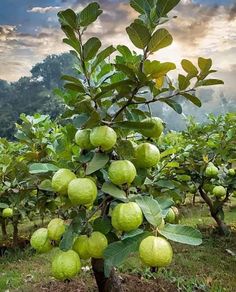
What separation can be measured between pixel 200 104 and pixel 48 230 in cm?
68

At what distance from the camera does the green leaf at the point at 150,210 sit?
1171mm

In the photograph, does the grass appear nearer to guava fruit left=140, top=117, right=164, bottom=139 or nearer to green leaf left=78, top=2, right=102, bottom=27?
guava fruit left=140, top=117, right=164, bottom=139

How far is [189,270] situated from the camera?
3.42 m

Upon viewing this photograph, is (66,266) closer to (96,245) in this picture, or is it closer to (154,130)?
(96,245)

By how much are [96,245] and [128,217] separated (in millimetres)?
190

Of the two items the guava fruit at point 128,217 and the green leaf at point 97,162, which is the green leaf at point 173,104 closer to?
the green leaf at point 97,162

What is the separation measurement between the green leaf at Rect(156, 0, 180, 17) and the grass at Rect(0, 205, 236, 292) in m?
2.08

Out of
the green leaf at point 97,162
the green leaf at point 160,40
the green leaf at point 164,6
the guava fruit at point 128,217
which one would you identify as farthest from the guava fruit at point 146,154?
the green leaf at point 164,6

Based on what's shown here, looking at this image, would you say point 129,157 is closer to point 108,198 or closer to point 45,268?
point 108,198

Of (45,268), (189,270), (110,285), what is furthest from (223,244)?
(110,285)

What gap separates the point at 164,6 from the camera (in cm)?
117

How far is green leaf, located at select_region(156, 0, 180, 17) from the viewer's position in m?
1.16

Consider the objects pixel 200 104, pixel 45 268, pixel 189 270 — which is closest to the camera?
pixel 200 104

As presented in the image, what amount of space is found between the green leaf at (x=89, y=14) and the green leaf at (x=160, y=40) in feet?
0.61
